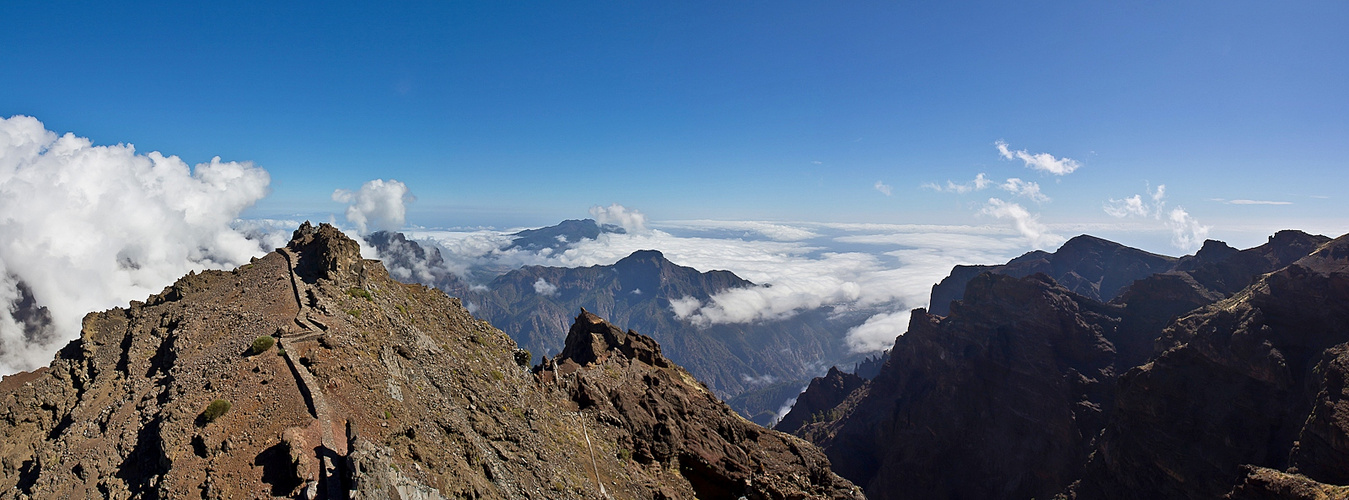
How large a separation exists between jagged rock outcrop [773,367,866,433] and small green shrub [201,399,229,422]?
141 meters

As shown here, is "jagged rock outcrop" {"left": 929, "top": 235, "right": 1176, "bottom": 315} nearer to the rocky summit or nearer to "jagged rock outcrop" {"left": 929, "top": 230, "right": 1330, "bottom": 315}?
"jagged rock outcrop" {"left": 929, "top": 230, "right": 1330, "bottom": 315}

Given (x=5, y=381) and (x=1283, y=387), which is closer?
(x=5, y=381)

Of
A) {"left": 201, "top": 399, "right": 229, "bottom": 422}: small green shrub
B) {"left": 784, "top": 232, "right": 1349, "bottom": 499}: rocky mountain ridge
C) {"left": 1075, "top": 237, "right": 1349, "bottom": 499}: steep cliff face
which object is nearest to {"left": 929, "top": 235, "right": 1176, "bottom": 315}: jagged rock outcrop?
{"left": 784, "top": 232, "right": 1349, "bottom": 499}: rocky mountain ridge

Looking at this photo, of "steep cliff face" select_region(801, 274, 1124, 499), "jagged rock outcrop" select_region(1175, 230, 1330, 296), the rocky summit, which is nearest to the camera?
the rocky summit

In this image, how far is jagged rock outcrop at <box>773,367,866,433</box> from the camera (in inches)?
5856

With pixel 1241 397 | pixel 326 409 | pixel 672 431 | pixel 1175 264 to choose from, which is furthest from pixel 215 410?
pixel 1175 264

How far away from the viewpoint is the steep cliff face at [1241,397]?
55.6 meters

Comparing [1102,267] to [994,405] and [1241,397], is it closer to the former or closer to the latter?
[994,405]

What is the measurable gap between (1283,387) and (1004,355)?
43880 mm

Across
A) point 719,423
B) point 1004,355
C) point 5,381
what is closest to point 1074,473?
point 1004,355

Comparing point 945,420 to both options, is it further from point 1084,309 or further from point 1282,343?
point 1282,343

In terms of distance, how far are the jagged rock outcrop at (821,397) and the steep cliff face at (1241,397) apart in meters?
77.1

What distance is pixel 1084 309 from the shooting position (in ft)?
355

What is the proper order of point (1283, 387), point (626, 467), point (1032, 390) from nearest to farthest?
point (626, 467), point (1283, 387), point (1032, 390)
